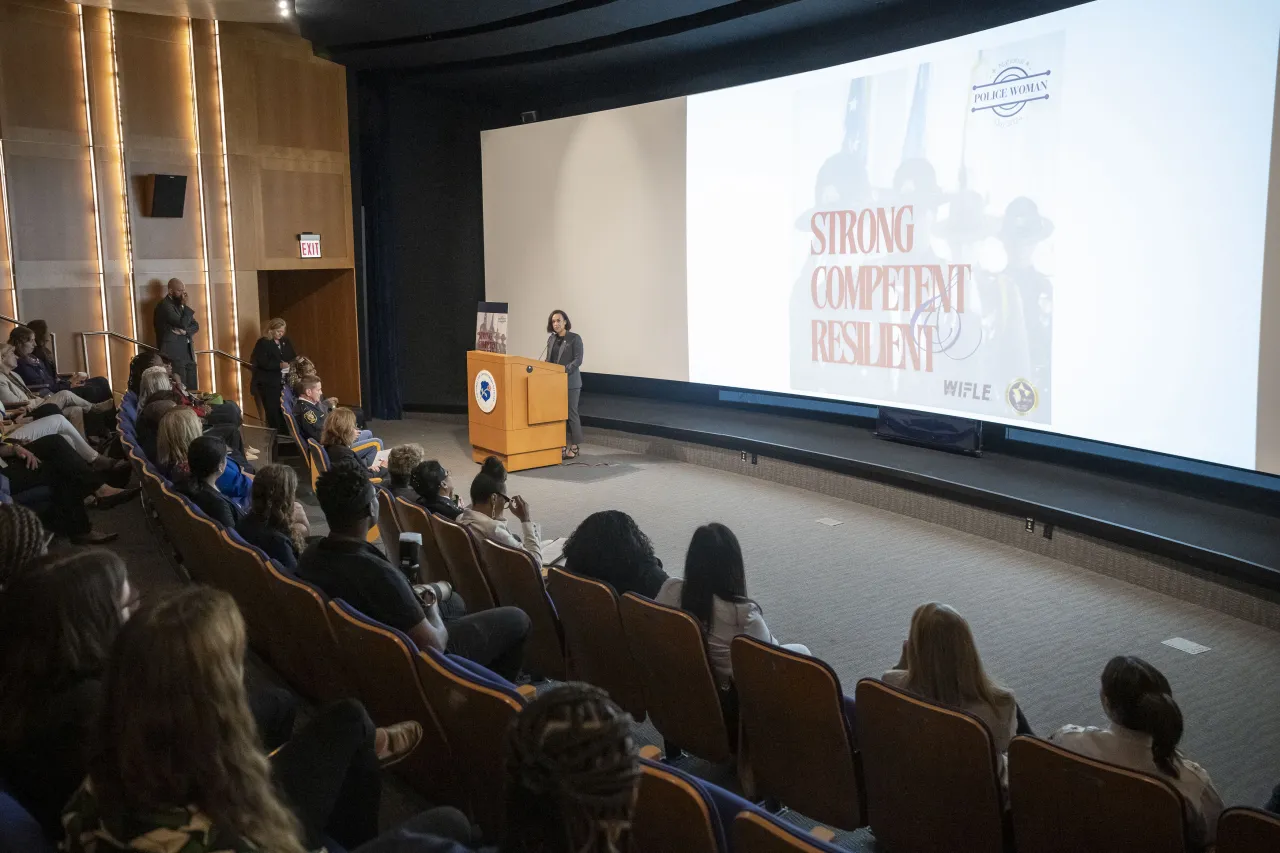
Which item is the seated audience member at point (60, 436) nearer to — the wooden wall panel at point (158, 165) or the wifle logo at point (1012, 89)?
the wooden wall panel at point (158, 165)

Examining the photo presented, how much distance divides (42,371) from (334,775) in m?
7.32

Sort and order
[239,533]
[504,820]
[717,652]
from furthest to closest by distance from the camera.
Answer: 1. [239,533]
2. [717,652]
3. [504,820]

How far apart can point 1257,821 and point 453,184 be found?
10.8 meters

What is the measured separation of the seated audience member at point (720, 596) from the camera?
2.98 m

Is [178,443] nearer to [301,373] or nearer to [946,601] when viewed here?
[301,373]

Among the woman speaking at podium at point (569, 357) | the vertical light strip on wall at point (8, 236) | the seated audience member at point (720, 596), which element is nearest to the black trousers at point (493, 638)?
the seated audience member at point (720, 596)

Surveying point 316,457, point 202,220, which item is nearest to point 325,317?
point 202,220

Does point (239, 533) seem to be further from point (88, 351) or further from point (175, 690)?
point (88, 351)

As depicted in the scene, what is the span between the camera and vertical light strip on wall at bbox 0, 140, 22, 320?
856 cm

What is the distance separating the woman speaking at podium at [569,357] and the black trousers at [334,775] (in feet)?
21.9

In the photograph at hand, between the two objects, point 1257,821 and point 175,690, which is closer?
point 175,690

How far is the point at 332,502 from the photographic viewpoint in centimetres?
305

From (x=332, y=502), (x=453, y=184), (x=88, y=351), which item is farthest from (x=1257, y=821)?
(x=453, y=184)

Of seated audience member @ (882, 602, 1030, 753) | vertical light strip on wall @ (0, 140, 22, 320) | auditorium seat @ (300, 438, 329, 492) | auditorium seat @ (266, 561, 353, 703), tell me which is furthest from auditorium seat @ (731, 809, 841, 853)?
vertical light strip on wall @ (0, 140, 22, 320)
